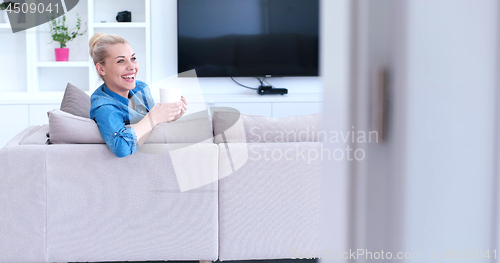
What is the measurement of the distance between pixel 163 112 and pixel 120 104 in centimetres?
21

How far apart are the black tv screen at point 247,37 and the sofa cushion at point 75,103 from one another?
1.91m

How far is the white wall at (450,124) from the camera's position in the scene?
0.52ft

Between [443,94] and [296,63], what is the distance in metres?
3.87

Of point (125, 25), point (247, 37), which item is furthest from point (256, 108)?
point (125, 25)

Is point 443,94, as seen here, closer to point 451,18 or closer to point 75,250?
point 451,18

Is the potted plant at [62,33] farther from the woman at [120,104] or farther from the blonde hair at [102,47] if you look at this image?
the blonde hair at [102,47]

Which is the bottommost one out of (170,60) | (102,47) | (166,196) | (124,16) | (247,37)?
(166,196)

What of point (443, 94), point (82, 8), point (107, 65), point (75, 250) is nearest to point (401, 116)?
point (443, 94)

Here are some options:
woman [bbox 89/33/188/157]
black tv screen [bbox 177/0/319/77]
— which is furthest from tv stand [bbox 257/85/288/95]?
woman [bbox 89/33/188/157]

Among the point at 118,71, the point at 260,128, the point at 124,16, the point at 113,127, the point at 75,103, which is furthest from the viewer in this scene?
the point at 124,16

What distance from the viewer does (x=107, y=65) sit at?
178 centimetres

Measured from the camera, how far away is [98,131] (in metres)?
1.40

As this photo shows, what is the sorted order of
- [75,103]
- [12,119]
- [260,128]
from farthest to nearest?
[12,119], [75,103], [260,128]

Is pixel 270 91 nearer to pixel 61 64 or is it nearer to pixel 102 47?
pixel 61 64
